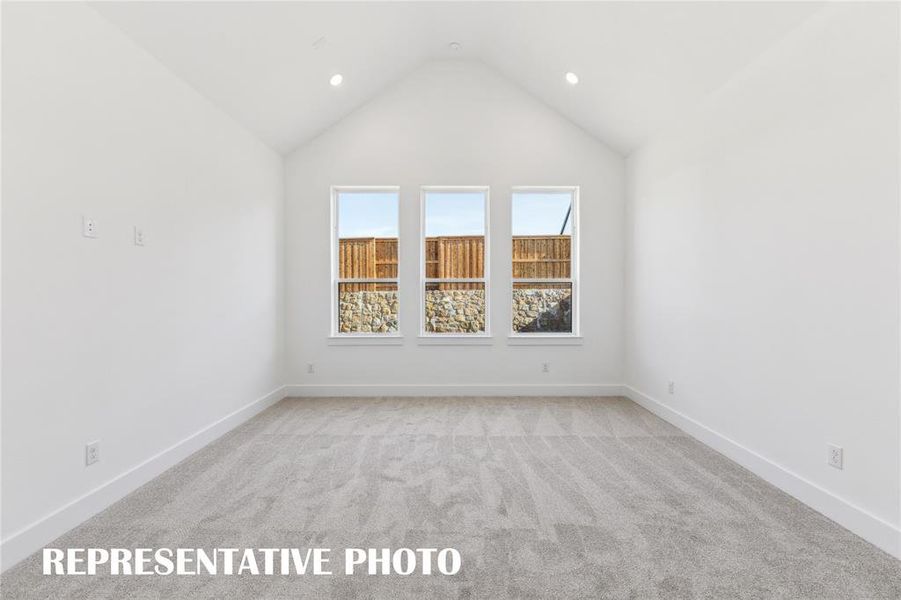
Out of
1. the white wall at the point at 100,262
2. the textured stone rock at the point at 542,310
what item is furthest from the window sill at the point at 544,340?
the white wall at the point at 100,262

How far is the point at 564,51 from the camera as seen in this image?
3.73 metres

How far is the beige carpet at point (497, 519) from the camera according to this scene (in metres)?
1.66

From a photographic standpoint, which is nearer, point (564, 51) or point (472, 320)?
point (564, 51)

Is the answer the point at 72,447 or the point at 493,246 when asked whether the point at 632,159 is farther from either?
the point at 72,447

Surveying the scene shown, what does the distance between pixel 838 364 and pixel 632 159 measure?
3.05m

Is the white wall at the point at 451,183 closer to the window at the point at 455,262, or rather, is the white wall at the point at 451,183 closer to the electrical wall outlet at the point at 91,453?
the window at the point at 455,262

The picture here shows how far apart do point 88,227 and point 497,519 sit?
2558mm

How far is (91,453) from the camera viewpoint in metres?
2.21

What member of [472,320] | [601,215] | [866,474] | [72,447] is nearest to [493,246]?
[472,320]

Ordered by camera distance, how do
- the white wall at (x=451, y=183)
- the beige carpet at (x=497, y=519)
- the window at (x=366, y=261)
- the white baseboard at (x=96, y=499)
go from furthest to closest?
1. the window at (x=366, y=261)
2. the white wall at (x=451, y=183)
3. the white baseboard at (x=96, y=499)
4. the beige carpet at (x=497, y=519)

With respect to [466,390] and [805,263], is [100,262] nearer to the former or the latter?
[466,390]

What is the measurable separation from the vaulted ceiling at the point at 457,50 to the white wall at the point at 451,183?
217 millimetres

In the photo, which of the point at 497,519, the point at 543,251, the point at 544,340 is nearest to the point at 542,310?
the point at 544,340

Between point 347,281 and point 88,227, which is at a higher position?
point 88,227
